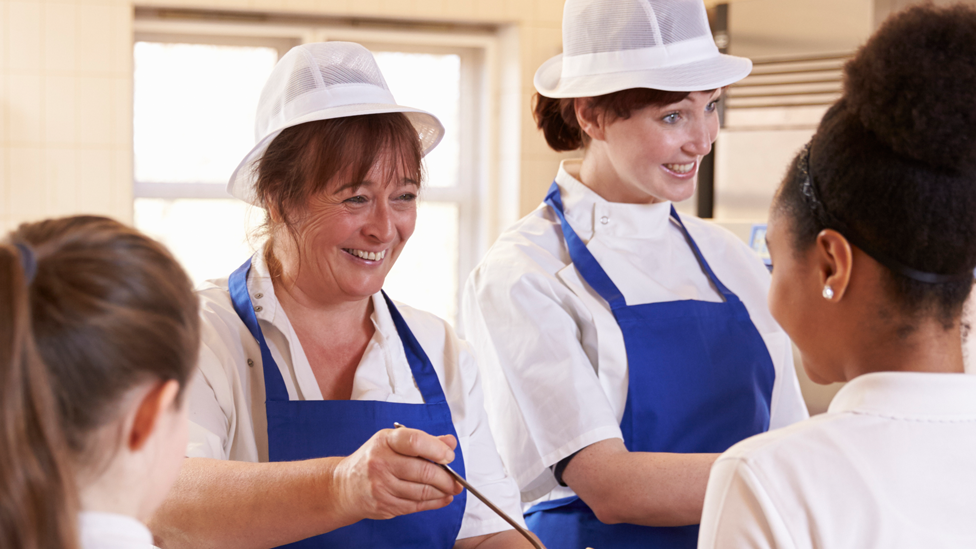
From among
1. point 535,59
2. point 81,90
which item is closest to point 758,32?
point 535,59

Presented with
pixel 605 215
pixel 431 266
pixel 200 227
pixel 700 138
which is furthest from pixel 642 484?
pixel 200 227

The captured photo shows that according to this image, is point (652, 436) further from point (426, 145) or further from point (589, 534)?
point (426, 145)

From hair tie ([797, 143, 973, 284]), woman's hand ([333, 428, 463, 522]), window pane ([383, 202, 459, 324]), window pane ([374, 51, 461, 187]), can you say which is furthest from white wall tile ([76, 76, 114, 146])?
hair tie ([797, 143, 973, 284])

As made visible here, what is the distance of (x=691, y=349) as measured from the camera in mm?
1522

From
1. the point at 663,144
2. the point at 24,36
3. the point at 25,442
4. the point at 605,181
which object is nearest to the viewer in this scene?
the point at 25,442

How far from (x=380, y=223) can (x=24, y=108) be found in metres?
2.25

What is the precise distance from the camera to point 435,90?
3.58 m

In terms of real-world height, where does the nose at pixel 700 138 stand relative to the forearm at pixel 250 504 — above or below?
above

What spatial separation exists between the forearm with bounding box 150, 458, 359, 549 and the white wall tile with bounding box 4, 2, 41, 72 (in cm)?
241

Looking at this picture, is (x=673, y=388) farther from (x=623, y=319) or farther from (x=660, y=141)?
(x=660, y=141)

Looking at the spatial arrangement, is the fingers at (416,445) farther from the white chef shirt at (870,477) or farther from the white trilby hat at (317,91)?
the white trilby hat at (317,91)

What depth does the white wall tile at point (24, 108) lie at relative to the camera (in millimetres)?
2973

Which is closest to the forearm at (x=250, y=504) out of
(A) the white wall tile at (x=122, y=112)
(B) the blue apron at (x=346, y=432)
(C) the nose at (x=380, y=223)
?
(B) the blue apron at (x=346, y=432)

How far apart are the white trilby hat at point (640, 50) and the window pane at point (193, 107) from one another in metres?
2.13
